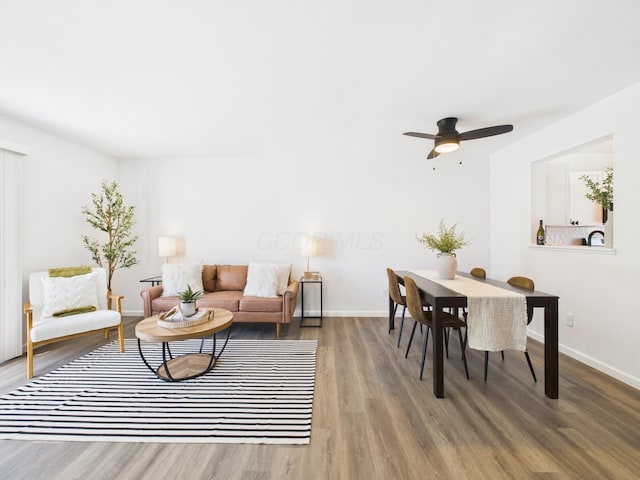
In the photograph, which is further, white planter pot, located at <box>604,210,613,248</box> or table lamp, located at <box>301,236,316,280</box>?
table lamp, located at <box>301,236,316,280</box>

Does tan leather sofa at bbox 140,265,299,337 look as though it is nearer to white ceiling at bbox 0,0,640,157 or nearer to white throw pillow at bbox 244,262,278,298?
white throw pillow at bbox 244,262,278,298

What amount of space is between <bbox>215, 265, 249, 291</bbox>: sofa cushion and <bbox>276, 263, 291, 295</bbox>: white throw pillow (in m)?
0.63

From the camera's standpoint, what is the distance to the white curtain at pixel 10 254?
2742 mm

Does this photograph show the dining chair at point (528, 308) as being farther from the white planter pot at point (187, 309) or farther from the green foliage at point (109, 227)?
the green foliage at point (109, 227)

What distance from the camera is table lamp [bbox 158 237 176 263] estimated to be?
4.03 m

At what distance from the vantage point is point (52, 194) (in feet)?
11.0

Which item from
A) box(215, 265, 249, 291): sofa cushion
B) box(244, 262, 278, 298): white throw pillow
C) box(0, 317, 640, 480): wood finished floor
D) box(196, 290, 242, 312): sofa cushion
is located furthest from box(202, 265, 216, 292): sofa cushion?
box(0, 317, 640, 480): wood finished floor

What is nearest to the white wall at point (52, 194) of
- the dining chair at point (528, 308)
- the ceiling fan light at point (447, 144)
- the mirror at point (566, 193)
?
the ceiling fan light at point (447, 144)

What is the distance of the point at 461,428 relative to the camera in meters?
1.78

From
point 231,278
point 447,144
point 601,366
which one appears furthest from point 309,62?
point 601,366

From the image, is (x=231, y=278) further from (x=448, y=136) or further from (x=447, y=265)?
(x=448, y=136)

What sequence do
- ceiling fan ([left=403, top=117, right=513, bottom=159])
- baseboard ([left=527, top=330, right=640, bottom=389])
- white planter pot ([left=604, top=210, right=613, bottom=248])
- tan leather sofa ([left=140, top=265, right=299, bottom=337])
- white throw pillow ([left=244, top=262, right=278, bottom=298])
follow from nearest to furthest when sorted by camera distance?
baseboard ([left=527, top=330, right=640, bottom=389]) < white planter pot ([left=604, top=210, right=613, bottom=248]) < ceiling fan ([left=403, top=117, right=513, bottom=159]) < tan leather sofa ([left=140, top=265, right=299, bottom=337]) < white throw pillow ([left=244, top=262, right=278, bottom=298])

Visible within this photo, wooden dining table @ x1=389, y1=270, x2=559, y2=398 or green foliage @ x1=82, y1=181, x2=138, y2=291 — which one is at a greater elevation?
green foliage @ x1=82, y1=181, x2=138, y2=291

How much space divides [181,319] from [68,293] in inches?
59.4
